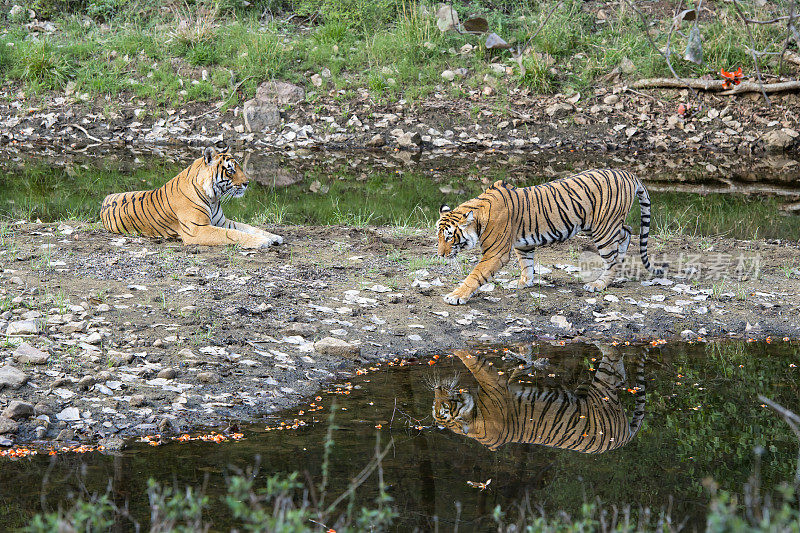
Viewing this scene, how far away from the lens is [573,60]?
16375 millimetres

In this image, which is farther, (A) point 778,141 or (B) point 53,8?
(B) point 53,8

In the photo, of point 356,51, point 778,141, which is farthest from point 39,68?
point 778,141

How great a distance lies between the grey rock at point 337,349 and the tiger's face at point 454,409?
2.25 ft

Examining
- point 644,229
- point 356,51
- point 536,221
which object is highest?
point 356,51

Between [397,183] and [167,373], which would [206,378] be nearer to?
[167,373]

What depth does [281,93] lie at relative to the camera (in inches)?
629

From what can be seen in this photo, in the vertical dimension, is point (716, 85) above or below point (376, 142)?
above

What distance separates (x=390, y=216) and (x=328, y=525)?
262 inches

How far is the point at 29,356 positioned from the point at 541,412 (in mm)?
3026

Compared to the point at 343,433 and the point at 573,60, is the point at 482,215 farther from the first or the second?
the point at 573,60

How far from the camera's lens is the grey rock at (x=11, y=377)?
179 inches

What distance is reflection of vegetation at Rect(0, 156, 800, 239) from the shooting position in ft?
30.9

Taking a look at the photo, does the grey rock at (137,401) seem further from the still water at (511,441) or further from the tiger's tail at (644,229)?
the tiger's tail at (644,229)

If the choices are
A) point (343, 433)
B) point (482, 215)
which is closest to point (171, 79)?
point (482, 215)
